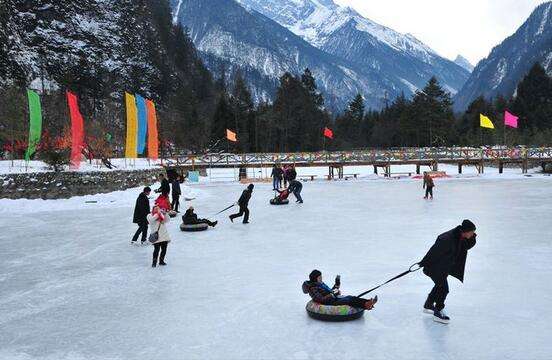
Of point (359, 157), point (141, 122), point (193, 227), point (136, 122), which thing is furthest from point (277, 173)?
point (359, 157)

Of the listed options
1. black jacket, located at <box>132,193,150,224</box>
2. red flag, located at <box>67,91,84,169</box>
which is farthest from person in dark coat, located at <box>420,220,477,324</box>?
red flag, located at <box>67,91,84,169</box>

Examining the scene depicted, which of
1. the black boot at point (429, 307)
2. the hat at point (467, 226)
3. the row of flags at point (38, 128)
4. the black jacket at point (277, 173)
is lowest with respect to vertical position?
the black boot at point (429, 307)

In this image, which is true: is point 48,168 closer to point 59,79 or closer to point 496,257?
point 496,257

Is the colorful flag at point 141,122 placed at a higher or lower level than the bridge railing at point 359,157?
higher

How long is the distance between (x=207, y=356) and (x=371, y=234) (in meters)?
8.55

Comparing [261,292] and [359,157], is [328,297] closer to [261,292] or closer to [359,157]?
[261,292]

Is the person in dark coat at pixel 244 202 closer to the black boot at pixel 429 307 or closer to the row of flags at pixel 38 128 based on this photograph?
the black boot at pixel 429 307

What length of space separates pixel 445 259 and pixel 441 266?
111 mm

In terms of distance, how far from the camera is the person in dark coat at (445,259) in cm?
606

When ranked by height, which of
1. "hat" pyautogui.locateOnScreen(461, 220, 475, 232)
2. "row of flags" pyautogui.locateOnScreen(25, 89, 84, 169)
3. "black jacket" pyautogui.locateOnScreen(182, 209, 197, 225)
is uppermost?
"row of flags" pyautogui.locateOnScreen(25, 89, 84, 169)

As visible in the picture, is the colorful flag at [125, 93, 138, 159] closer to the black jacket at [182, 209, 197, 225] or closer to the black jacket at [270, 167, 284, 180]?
the black jacket at [270, 167, 284, 180]

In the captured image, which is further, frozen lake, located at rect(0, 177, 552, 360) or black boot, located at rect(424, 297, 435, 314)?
black boot, located at rect(424, 297, 435, 314)

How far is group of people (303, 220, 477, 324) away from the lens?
606 centimetres

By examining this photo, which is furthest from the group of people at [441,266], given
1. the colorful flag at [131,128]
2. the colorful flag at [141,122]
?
the colorful flag at [141,122]
